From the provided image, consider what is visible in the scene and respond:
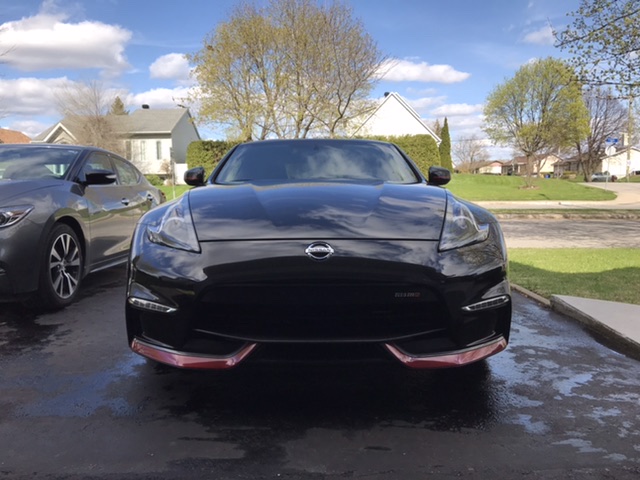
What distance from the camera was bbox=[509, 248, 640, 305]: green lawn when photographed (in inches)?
210

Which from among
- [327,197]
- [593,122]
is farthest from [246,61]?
[593,122]

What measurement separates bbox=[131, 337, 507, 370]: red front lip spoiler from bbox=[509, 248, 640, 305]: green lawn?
3.22 meters

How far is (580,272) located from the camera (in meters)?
6.50

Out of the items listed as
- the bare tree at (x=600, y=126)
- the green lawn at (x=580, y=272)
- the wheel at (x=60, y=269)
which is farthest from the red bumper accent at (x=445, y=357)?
the bare tree at (x=600, y=126)

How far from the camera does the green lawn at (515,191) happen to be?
1125 inches

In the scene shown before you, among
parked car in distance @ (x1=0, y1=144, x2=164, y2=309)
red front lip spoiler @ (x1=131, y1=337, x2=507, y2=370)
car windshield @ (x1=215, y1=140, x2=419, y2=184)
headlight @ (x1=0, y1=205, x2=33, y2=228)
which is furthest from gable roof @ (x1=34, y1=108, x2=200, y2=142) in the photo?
red front lip spoiler @ (x1=131, y1=337, x2=507, y2=370)

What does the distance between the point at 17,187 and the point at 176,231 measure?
7.91 feet

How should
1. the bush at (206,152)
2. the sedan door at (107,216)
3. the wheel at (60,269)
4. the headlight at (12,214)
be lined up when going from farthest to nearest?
the bush at (206,152) < the sedan door at (107,216) < the wheel at (60,269) < the headlight at (12,214)

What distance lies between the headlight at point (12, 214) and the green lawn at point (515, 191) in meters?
24.4

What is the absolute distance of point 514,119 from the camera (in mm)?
43906

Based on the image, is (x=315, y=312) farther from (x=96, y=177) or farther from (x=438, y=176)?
(x=96, y=177)

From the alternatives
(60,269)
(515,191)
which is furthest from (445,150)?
(60,269)

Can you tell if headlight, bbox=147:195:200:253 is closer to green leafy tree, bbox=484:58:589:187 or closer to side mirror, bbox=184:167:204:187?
side mirror, bbox=184:167:204:187

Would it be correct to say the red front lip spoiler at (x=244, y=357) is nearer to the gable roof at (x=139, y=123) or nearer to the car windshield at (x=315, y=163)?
the car windshield at (x=315, y=163)
